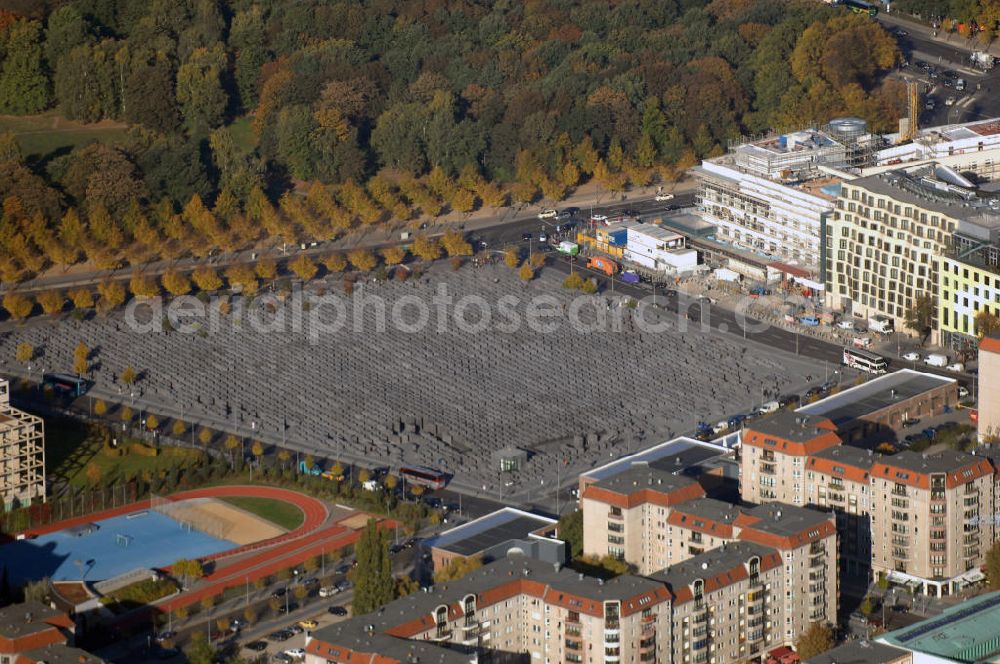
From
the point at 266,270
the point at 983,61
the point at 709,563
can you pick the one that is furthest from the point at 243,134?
the point at 709,563

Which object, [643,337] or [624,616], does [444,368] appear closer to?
[643,337]

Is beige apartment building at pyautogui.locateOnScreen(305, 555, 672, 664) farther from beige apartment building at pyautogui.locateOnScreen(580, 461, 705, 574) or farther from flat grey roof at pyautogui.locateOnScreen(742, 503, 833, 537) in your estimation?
beige apartment building at pyautogui.locateOnScreen(580, 461, 705, 574)

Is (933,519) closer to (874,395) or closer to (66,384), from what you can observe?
(874,395)

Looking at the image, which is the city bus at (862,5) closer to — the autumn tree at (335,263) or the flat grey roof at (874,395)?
the autumn tree at (335,263)

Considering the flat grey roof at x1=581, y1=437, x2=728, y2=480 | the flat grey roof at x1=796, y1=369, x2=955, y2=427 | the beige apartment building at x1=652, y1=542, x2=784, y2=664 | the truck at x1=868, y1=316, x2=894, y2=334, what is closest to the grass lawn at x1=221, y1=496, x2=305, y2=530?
the flat grey roof at x1=581, y1=437, x2=728, y2=480

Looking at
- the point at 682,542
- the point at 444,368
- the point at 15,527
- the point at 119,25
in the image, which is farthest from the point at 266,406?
the point at 119,25

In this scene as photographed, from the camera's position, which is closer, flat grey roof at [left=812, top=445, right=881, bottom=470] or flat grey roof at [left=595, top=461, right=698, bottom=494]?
flat grey roof at [left=595, top=461, right=698, bottom=494]
